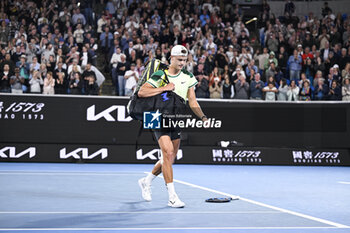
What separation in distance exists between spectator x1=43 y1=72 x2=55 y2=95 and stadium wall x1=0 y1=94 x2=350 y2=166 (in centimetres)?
60

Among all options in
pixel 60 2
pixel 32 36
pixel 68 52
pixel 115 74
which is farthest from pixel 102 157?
pixel 60 2

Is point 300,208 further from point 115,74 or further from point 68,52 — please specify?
point 68,52

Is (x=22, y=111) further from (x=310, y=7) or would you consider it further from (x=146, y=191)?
(x=310, y=7)

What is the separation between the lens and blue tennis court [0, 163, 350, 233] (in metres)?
6.50

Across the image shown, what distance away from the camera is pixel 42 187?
10508 millimetres

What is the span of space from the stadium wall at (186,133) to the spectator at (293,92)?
56cm

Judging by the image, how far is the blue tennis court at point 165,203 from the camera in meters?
6.50

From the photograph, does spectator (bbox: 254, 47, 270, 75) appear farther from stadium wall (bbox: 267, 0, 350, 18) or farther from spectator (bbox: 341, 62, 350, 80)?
stadium wall (bbox: 267, 0, 350, 18)

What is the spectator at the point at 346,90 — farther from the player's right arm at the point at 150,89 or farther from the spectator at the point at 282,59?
the player's right arm at the point at 150,89

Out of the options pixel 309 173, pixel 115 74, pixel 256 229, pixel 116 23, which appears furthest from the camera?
pixel 116 23

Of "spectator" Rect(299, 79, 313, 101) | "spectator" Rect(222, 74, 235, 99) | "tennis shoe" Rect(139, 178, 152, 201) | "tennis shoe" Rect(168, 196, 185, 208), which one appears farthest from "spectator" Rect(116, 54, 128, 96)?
"tennis shoe" Rect(168, 196, 185, 208)

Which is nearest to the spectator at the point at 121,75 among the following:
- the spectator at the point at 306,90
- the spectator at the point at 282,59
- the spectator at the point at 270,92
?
the spectator at the point at 270,92

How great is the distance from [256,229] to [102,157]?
1165 cm

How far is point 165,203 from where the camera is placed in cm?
855
